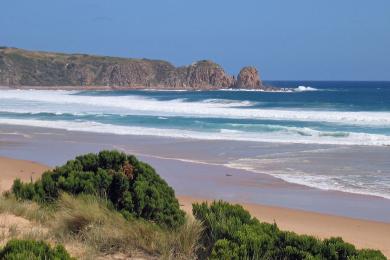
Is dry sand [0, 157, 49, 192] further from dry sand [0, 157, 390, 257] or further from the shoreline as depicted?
dry sand [0, 157, 390, 257]

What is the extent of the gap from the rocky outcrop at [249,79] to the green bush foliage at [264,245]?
119016 mm

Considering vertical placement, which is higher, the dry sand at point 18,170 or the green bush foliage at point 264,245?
the green bush foliage at point 264,245

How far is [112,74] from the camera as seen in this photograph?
134500 millimetres

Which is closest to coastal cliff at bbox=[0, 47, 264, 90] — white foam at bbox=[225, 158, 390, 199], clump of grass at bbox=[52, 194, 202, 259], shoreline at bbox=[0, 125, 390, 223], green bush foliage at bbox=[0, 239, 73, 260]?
shoreline at bbox=[0, 125, 390, 223]

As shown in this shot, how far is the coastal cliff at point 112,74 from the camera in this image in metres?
126

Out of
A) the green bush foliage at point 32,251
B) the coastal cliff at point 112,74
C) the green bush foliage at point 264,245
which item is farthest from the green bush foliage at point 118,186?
the coastal cliff at point 112,74

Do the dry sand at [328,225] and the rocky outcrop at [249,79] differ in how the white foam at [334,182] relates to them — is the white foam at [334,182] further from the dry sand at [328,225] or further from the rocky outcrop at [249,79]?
the rocky outcrop at [249,79]

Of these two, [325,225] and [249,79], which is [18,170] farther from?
[249,79]

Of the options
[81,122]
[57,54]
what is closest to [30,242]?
[81,122]

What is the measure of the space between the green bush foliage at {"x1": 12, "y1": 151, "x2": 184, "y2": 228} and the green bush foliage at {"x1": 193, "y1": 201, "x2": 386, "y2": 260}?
89 cm

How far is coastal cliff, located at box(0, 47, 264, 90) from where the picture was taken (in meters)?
126

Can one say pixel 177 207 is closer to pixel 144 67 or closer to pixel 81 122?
pixel 81 122

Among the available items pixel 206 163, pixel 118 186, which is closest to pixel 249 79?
pixel 206 163

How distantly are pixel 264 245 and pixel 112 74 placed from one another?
131048mm
